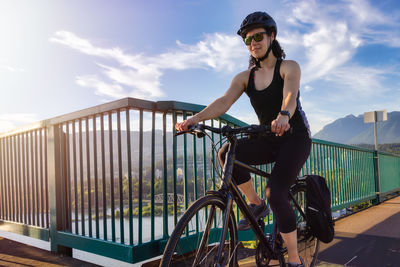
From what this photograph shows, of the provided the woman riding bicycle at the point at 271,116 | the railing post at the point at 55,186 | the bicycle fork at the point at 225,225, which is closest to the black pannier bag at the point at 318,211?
the woman riding bicycle at the point at 271,116

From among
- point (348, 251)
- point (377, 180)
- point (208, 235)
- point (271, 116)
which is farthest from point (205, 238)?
point (377, 180)

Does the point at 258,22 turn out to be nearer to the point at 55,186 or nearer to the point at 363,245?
the point at 55,186

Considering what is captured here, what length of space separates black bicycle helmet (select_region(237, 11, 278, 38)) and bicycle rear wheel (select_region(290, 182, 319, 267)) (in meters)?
1.31

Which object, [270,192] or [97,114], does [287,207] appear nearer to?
[270,192]

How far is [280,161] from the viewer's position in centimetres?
220

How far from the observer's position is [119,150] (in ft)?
8.73

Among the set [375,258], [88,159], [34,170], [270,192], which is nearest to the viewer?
[270,192]

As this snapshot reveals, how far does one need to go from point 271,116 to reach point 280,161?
13.7 inches

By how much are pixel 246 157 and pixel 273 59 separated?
75cm

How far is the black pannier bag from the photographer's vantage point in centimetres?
250

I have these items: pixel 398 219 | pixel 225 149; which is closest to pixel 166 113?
pixel 225 149

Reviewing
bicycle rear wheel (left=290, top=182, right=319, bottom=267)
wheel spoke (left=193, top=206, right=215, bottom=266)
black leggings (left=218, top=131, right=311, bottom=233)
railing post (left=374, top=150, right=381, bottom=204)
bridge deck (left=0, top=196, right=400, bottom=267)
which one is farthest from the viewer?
railing post (left=374, top=150, right=381, bottom=204)

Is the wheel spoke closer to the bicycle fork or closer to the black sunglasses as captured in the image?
the bicycle fork

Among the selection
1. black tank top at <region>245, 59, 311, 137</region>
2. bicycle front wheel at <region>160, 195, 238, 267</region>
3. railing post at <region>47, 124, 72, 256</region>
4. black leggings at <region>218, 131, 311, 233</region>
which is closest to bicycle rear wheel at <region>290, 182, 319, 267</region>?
black leggings at <region>218, 131, 311, 233</region>
